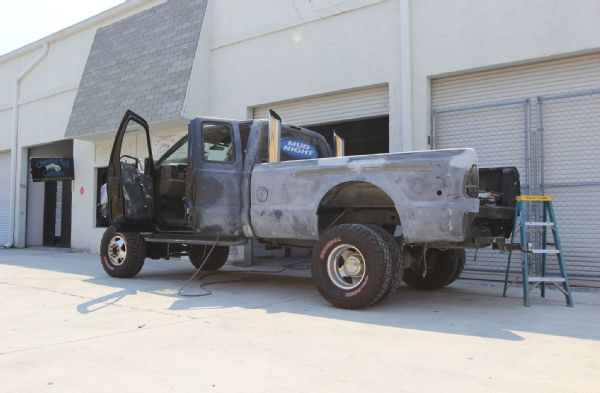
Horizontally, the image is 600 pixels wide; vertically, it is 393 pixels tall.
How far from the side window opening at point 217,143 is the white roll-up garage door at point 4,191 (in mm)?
13485

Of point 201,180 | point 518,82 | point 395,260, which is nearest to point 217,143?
point 201,180

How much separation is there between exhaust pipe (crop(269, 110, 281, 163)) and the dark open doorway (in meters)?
13.7

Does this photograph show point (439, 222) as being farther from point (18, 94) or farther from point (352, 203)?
point (18, 94)

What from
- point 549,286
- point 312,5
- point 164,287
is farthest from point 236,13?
point 549,286

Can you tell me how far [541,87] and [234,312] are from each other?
19.9 ft

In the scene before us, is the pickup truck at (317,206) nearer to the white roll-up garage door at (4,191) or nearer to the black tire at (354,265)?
the black tire at (354,265)

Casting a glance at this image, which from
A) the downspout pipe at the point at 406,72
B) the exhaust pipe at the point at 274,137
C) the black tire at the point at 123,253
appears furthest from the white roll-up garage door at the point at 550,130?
the black tire at the point at 123,253

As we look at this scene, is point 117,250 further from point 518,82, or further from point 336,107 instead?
point 518,82

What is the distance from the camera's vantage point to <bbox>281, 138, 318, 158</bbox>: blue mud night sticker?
744 centimetres

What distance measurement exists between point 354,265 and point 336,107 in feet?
17.2

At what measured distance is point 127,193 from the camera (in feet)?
25.1

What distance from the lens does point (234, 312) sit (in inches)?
215

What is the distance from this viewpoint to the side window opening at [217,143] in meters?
7.20

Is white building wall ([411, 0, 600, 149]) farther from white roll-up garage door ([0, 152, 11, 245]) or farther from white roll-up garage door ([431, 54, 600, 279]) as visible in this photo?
white roll-up garage door ([0, 152, 11, 245])
